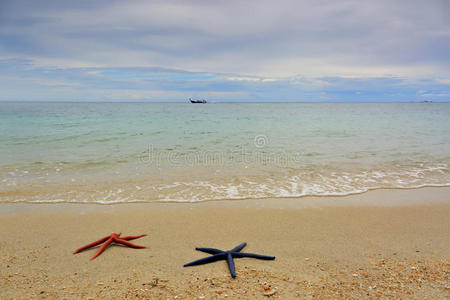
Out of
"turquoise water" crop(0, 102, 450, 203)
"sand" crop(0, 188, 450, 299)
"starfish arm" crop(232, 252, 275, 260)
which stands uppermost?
"turquoise water" crop(0, 102, 450, 203)

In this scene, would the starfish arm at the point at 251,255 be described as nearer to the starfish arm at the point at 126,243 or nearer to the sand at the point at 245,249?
the sand at the point at 245,249

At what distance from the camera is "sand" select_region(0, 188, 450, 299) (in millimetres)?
3072

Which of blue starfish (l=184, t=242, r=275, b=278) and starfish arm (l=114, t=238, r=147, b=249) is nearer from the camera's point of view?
blue starfish (l=184, t=242, r=275, b=278)

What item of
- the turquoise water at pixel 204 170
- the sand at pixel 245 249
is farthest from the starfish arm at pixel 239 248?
the turquoise water at pixel 204 170

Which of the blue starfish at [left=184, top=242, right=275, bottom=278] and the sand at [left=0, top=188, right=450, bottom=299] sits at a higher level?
the blue starfish at [left=184, top=242, right=275, bottom=278]

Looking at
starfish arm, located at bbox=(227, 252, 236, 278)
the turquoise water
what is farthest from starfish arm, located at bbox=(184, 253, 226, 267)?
the turquoise water

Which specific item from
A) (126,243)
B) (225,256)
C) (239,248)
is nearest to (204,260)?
(225,256)

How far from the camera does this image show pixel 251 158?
1069 centimetres

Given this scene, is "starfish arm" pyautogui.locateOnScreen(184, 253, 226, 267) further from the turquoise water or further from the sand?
the turquoise water

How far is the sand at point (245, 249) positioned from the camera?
3.07 m

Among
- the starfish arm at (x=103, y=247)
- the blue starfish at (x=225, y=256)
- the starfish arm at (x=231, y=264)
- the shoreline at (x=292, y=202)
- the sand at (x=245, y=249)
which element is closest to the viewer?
the sand at (x=245, y=249)

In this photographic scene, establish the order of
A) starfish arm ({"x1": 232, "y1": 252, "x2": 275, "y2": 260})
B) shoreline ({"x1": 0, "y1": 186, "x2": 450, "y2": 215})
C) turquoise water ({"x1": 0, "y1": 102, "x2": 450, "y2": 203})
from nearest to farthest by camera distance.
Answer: starfish arm ({"x1": 232, "y1": 252, "x2": 275, "y2": 260}), shoreline ({"x1": 0, "y1": 186, "x2": 450, "y2": 215}), turquoise water ({"x1": 0, "y1": 102, "x2": 450, "y2": 203})

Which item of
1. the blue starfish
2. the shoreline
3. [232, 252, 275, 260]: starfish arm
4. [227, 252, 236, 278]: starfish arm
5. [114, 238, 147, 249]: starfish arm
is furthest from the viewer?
the shoreline

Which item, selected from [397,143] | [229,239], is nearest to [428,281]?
[229,239]
